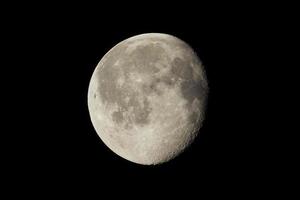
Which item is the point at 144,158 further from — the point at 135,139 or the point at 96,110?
the point at 96,110

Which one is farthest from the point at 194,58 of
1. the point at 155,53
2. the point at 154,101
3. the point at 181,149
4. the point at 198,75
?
the point at 181,149

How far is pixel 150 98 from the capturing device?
5.35 meters

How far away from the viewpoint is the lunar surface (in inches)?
212

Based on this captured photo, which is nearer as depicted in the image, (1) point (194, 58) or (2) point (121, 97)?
(2) point (121, 97)

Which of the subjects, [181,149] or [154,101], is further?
[181,149]

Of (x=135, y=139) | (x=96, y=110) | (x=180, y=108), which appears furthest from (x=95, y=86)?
(x=180, y=108)

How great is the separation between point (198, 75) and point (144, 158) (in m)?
1.62

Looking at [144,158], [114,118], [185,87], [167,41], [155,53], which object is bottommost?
[144,158]

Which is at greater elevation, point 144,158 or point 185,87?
point 185,87

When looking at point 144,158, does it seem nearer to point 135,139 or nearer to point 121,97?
point 135,139

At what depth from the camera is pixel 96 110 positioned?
5.91 m

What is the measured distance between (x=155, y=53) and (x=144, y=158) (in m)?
1.72

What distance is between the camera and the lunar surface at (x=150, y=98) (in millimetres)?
5387

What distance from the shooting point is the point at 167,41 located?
590cm
